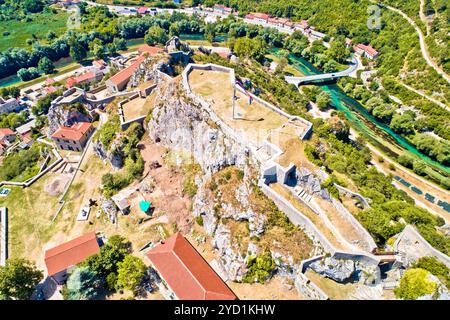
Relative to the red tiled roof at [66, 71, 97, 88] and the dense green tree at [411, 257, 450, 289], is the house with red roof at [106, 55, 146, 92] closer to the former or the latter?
the red tiled roof at [66, 71, 97, 88]

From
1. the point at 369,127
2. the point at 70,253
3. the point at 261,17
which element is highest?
the point at 261,17

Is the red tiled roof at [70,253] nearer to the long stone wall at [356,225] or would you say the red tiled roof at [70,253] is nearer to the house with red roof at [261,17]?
the long stone wall at [356,225]

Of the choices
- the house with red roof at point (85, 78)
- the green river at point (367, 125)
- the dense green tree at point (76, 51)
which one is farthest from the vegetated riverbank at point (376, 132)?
the dense green tree at point (76, 51)

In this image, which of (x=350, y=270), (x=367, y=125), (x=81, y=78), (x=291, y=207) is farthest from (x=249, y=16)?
(x=350, y=270)

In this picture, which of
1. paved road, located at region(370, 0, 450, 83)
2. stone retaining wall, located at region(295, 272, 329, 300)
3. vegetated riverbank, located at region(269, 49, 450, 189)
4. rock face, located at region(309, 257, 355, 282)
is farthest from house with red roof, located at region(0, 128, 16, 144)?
paved road, located at region(370, 0, 450, 83)

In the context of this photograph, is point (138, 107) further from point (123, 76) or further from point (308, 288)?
point (308, 288)

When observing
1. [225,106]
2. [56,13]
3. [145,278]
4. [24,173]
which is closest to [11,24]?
[56,13]

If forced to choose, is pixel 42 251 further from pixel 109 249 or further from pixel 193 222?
pixel 193 222
